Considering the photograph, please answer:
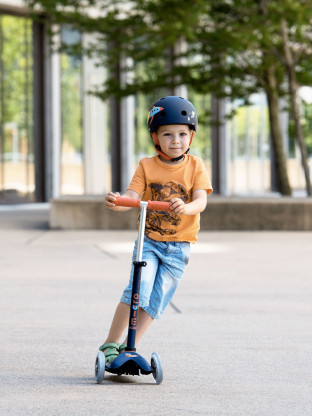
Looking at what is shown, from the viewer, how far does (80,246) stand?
13828 millimetres

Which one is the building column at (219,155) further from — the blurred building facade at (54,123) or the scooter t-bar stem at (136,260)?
the scooter t-bar stem at (136,260)

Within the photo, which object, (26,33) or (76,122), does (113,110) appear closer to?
(76,122)

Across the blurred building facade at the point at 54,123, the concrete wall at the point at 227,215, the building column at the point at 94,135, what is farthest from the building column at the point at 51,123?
the concrete wall at the point at 227,215

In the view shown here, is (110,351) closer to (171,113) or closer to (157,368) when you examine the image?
(157,368)

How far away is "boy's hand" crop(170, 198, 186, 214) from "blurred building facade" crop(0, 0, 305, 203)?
19.8 metres

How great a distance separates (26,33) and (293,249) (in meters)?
15.4

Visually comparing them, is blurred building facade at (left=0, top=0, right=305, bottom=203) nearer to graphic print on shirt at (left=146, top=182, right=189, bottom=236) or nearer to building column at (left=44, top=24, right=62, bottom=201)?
building column at (left=44, top=24, right=62, bottom=201)

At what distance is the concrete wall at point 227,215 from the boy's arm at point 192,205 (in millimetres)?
11621

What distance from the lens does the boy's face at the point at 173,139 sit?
5.16m

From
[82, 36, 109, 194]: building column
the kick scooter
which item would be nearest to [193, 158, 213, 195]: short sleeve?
the kick scooter

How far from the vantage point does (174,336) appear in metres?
6.77

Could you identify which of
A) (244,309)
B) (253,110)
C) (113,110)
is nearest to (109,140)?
(113,110)

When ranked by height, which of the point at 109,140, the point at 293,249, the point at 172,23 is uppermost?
the point at 172,23

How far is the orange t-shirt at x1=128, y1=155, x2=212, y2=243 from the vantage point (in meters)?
5.23
